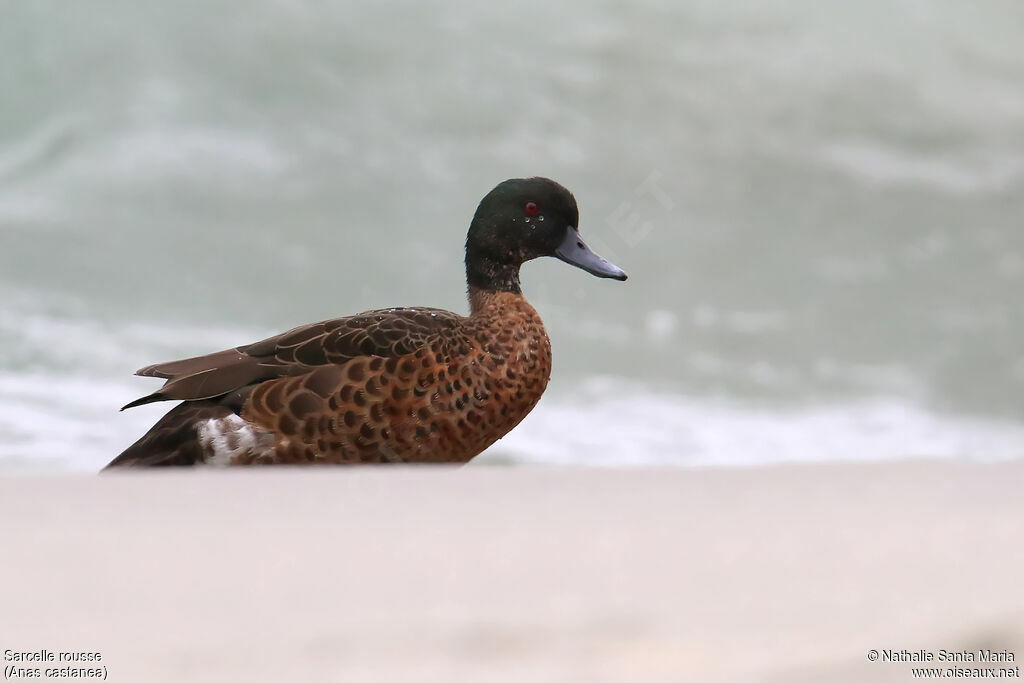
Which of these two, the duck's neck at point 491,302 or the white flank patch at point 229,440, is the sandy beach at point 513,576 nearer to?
the white flank patch at point 229,440

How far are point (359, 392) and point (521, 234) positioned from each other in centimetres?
122

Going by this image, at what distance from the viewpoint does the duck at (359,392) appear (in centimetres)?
502

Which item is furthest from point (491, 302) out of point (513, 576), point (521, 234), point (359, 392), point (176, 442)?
point (513, 576)

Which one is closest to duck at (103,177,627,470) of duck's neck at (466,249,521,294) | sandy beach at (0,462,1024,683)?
duck's neck at (466,249,521,294)

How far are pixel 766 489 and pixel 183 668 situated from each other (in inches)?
83.3

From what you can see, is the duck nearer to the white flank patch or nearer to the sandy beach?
the white flank patch

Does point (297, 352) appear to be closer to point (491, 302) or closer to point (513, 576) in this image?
point (491, 302)

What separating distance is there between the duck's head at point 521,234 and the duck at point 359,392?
0.83 feet

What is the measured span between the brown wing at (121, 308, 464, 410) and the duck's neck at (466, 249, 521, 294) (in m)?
0.43

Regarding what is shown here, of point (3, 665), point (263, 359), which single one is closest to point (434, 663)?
point (3, 665)

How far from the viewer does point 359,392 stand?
504 cm

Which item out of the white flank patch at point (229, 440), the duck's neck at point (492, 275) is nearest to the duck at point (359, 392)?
the white flank patch at point (229, 440)

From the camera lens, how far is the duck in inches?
197

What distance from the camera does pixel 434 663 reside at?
1995 millimetres
